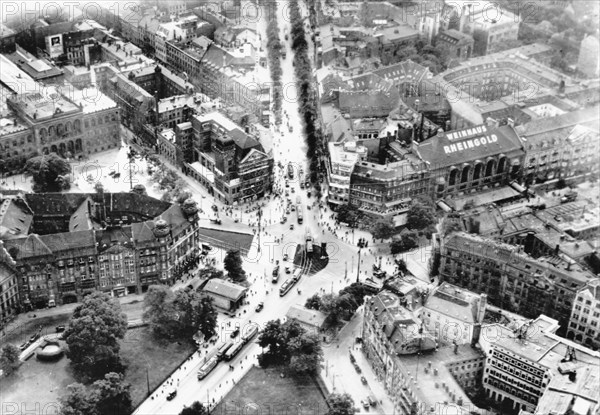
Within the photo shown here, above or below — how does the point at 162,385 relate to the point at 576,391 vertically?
below

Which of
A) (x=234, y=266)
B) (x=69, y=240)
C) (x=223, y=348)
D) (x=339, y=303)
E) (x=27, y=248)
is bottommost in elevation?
(x=223, y=348)

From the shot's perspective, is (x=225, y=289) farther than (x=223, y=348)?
Yes

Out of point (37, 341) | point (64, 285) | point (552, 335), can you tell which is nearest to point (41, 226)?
point (64, 285)

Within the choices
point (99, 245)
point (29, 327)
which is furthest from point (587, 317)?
point (29, 327)

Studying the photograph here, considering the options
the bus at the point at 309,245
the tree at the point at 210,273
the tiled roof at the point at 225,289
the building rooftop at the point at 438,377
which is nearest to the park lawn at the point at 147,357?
the tiled roof at the point at 225,289

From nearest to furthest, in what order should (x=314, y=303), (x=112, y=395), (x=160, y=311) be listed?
1. (x=112, y=395)
2. (x=160, y=311)
3. (x=314, y=303)

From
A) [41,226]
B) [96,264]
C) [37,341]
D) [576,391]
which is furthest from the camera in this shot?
[41,226]

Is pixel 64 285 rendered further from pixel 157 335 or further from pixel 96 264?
pixel 157 335

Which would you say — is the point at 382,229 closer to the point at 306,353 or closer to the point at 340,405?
the point at 306,353
